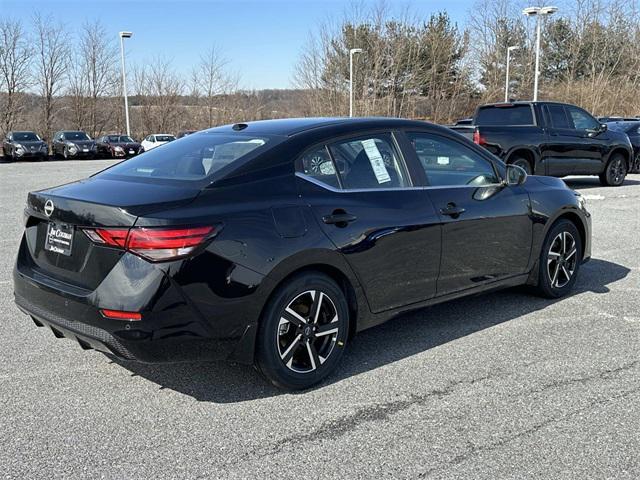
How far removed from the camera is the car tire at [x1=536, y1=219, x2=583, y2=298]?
540 cm

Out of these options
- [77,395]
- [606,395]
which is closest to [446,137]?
[606,395]

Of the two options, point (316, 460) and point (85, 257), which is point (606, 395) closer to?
point (316, 460)

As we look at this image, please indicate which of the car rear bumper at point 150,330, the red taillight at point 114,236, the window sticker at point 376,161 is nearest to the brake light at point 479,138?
the window sticker at point 376,161

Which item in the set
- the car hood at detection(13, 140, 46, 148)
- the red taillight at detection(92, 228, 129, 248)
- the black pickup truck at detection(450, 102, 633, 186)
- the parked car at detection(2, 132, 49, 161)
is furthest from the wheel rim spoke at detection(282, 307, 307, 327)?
the car hood at detection(13, 140, 46, 148)

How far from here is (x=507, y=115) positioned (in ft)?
44.1

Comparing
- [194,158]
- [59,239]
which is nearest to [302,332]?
[194,158]

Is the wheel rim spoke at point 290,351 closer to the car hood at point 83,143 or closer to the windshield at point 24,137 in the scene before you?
the windshield at point 24,137

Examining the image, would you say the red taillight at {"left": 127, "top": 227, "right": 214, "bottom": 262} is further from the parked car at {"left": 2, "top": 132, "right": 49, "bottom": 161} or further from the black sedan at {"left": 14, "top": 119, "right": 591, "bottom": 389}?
the parked car at {"left": 2, "top": 132, "right": 49, "bottom": 161}

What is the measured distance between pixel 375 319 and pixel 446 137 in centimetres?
156

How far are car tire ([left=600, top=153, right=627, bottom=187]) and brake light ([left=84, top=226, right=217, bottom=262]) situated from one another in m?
13.6

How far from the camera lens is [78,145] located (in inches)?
1373

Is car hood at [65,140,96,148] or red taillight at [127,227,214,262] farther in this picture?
car hood at [65,140,96,148]

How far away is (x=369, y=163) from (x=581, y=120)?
11209mm

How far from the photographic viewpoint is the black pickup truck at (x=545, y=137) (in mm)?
12914
